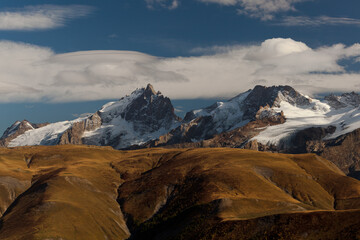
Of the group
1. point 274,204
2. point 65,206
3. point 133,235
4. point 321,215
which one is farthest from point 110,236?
point 321,215

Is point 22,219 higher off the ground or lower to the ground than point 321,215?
lower

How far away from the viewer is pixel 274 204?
7175 inches

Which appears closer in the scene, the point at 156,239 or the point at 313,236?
the point at 313,236

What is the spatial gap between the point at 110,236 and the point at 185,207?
3683 centimetres

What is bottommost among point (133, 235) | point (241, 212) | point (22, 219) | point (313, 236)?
point (133, 235)

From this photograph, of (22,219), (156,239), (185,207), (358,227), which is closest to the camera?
(358,227)

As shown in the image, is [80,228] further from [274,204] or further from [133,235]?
[274,204]

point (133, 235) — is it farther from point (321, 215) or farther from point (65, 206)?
point (321, 215)

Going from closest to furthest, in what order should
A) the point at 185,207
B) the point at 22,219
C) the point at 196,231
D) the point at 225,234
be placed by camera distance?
the point at 225,234 → the point at 196,231 → the point at 22,219 → the point at 185,207

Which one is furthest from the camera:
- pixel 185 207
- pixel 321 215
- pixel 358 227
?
pixel 185 207

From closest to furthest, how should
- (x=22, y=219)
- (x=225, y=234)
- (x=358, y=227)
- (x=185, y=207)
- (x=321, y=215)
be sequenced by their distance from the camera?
1. (x=358, y=227)
2. (x=321, y=215)
3. (x=225, y=234)
4. (x=22, y=219)
5. (x=185, y=207)

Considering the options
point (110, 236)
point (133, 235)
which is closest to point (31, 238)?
point (110, 236)

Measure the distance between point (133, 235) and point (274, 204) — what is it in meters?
67.6

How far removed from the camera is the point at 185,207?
200 meters
